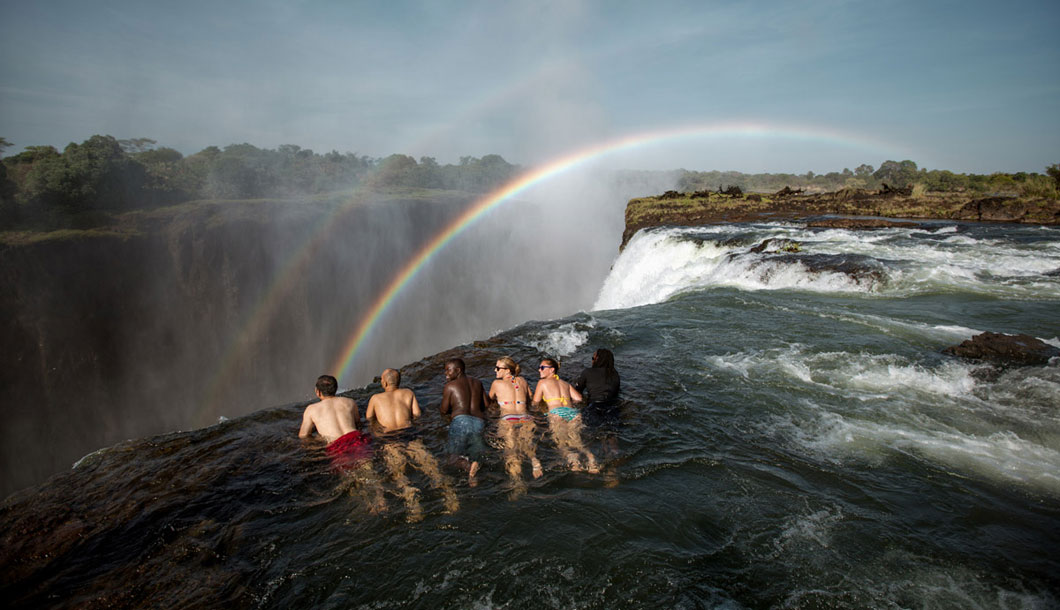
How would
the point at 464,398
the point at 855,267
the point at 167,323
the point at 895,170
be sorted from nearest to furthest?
1. the point at 464,398
2. the point at 855,267
3. the point at 167,323
4. the point at 895,170

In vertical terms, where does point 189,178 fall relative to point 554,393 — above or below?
above

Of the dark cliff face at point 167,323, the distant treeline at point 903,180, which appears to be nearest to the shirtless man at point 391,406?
the dark cliff face at point 167,323

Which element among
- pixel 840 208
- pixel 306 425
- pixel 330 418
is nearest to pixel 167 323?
pixel 306 425

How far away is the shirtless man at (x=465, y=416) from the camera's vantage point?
484 centimetres

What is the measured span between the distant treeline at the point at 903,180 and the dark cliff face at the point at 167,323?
30.9m

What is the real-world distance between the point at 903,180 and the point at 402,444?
63244 millimetres

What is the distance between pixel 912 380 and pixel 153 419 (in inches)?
1249

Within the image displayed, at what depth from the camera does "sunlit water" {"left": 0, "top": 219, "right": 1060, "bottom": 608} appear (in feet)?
10.1

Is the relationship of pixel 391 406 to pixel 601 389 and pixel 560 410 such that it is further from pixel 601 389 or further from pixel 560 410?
pixel 601 389

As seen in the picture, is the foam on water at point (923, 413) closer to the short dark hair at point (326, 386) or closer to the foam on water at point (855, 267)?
the short dark hair at point (326, 386)

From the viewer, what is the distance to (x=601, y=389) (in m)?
6.04

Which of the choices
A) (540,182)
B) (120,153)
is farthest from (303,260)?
(540,182)

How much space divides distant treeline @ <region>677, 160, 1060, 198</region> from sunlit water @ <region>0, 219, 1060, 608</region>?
22208mm

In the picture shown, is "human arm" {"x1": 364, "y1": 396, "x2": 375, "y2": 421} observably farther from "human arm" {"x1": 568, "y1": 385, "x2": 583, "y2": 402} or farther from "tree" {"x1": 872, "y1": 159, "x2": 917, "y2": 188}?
"tree" {"x1": 872, "y1": 159, "x2": 917, "y2": 188}
